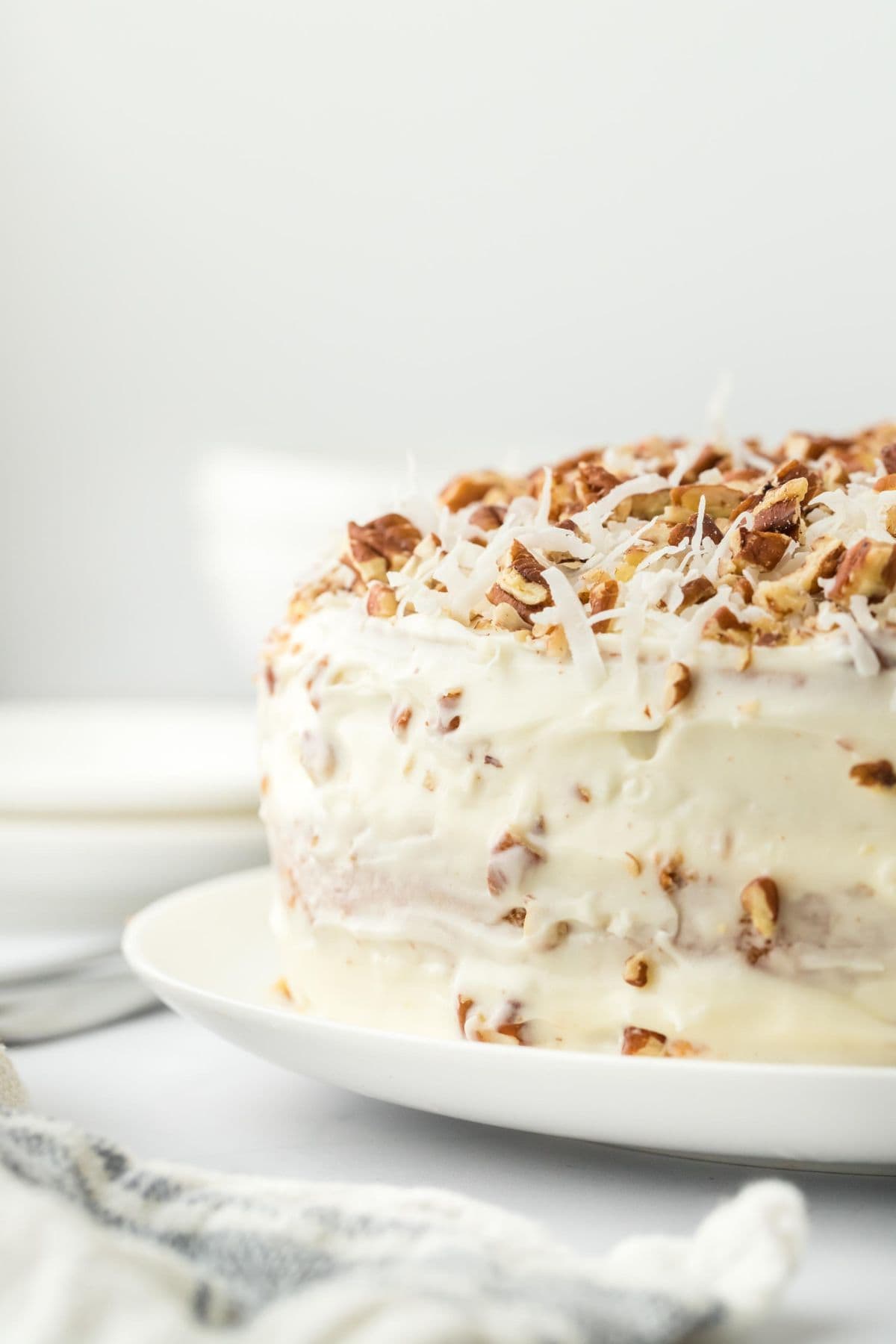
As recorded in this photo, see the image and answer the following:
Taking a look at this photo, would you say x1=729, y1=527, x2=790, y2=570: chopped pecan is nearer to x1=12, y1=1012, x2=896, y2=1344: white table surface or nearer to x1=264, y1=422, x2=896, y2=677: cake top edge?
x1=264, y1=422, x2=896, y2=677: cake top edge

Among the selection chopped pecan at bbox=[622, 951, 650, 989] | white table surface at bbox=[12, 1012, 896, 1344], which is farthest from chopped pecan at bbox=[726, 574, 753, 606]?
white table surface at bbox=[12, 1012, 896, 1344]

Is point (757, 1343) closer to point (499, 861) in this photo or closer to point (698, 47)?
point (499, 861)

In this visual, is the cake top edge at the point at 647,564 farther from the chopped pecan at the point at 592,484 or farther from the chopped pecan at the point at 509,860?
the chopped pecan at the point at 509,860

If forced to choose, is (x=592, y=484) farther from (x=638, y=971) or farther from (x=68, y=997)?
(x=68, y=997)

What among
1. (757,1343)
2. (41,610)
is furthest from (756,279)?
(757,1343)

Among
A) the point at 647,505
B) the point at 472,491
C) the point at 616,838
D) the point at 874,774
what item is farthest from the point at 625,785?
the point at 472,491
